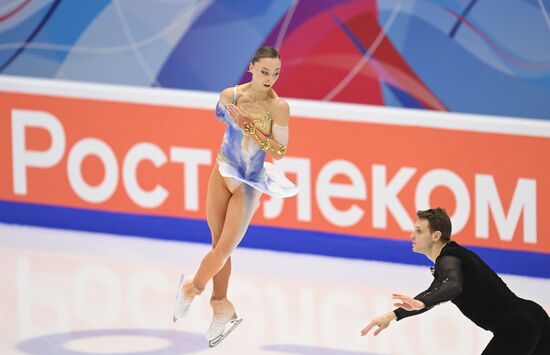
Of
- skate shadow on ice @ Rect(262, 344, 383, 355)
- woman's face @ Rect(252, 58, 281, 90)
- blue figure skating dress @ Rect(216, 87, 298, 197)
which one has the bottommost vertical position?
skate shadow on ice @ Rect(262, 344, 383, 355)

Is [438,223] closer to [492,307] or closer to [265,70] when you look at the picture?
[492,307]

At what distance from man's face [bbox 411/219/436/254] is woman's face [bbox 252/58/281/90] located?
Answer: 4.18 feet

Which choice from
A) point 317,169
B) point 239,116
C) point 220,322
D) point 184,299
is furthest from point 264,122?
point 317,169

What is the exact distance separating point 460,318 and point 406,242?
1310mm

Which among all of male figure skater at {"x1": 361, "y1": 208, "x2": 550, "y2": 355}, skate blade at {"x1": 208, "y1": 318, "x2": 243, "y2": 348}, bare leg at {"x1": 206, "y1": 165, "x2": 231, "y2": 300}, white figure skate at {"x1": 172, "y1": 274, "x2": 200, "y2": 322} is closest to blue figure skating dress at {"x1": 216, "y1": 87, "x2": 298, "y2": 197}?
bare leg at {"x1": 206, "y1": 165, "x2": 231, "y2": 300}

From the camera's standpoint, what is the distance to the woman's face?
7.11 metres

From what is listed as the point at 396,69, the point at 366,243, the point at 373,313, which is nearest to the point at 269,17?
the point at 396,69

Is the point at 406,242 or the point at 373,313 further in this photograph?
the point at 406,242

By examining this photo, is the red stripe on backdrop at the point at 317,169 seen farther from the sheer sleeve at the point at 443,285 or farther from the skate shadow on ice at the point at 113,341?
the sheer sleeve at the point at 443,285

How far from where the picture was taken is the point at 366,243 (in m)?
9.88

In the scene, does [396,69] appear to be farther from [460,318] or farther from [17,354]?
[17,354]

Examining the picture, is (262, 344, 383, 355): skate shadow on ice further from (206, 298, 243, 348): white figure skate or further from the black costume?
the black costume

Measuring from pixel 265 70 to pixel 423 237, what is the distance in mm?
1375

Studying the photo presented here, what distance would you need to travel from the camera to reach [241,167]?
738cm
